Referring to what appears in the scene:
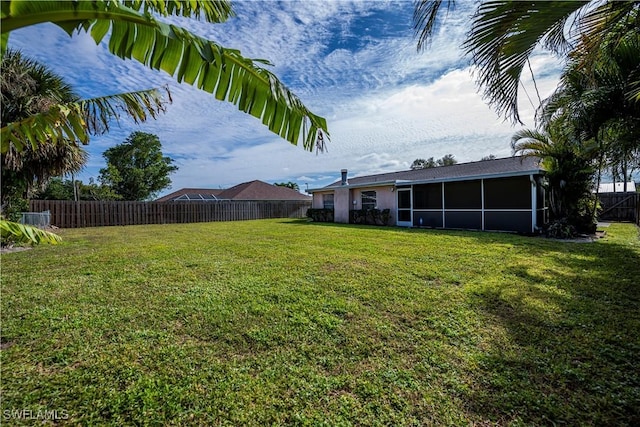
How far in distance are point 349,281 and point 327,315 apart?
158 cm

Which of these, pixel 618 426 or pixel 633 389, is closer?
pixel 618 426

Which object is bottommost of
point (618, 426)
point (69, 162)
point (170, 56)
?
point (618, 426)

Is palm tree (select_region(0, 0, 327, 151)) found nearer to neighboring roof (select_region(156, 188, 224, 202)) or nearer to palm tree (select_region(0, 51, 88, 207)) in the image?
palm tree (select_region(0, 51, 88, 207))

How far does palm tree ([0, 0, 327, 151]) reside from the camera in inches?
56.6

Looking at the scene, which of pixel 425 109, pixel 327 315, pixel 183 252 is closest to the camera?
pixel 327 315

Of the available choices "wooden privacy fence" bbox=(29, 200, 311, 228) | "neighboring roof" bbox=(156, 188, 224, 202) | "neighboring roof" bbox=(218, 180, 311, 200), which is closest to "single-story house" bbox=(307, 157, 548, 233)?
"wooden privacy fence" bbox=(29, 200, 311, 228)

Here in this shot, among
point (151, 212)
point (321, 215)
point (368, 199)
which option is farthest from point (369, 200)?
point (151, 212)

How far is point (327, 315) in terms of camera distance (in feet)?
12.9

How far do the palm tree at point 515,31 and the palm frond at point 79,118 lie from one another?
11.2ft

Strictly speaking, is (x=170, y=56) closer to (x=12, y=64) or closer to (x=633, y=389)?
(x=633, y=389)

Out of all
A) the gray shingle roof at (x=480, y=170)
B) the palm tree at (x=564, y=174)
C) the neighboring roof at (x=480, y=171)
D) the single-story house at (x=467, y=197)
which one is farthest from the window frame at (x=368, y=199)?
the palm tree at (x=564, y=174)

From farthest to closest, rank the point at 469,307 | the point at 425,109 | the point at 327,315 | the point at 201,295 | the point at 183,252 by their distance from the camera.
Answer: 1. the point at 425,109
2. the point at 183,252
3. the point at 201,295
4. the point at 469,307
5. the point at 327,315

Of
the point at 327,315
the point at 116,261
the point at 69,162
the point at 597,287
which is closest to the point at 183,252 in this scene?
the point at 116,261

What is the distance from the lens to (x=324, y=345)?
3195 mm
